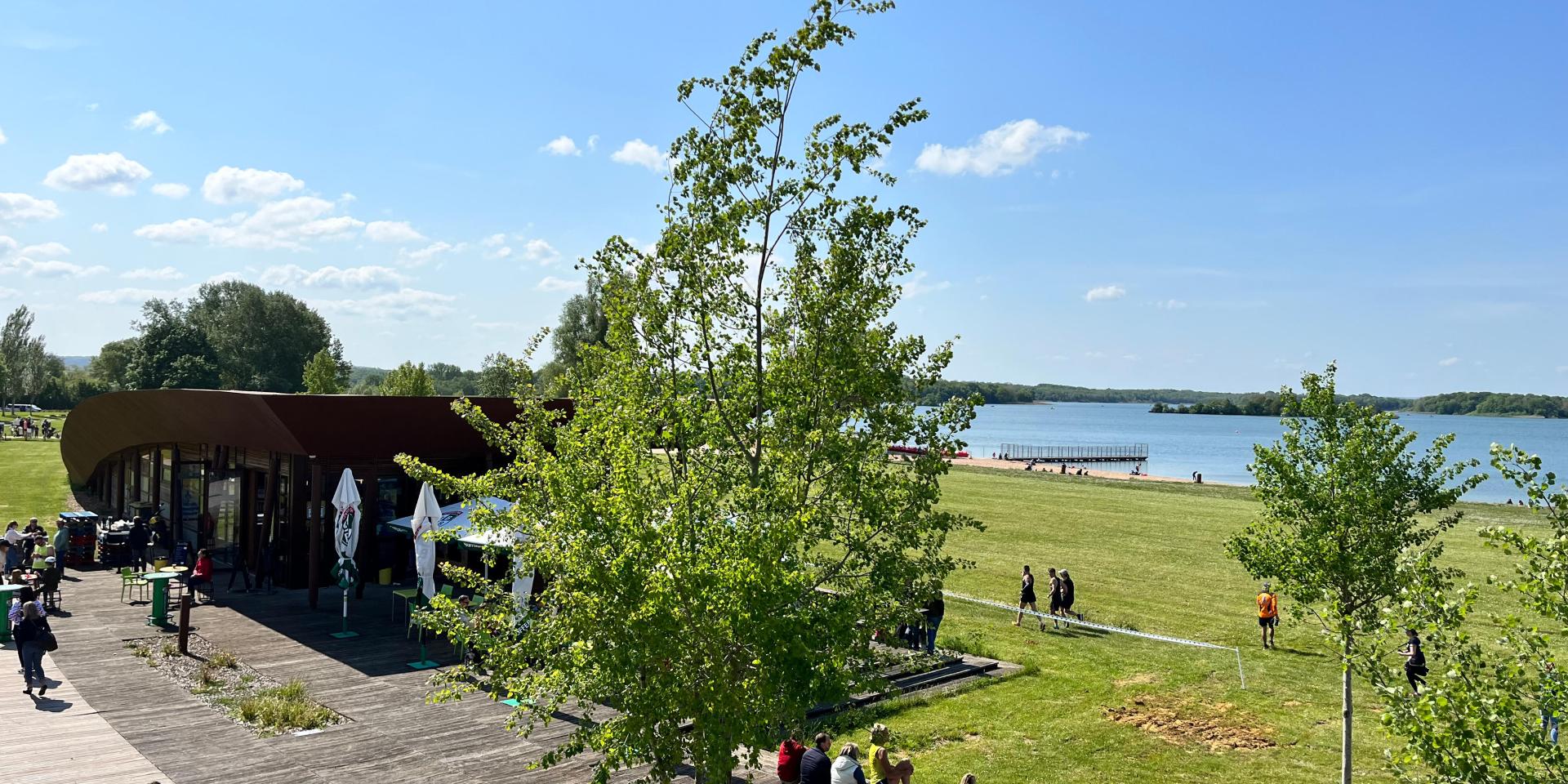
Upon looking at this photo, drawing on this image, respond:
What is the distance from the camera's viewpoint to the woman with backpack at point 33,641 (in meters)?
15.1

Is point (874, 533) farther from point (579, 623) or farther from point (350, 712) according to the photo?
point (350, 712)

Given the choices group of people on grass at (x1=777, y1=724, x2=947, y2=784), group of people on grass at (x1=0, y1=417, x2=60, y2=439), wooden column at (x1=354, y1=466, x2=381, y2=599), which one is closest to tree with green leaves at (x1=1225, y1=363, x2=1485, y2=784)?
group of people on grass at (x1=777, y1=724, x2=947, y2=784)

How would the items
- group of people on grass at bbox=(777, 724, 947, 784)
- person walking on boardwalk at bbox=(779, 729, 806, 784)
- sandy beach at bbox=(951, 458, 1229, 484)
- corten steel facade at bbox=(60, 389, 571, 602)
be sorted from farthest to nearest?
sandy beach at bbox=(951, 458, 1229, 484) → corten steel facade at bbox=(60, 389, 571, 602) → person walking on boardwalk at bbox=(779, 729, 806, 784) → group of people on grass at bbox=(777, 724, 947, 784)

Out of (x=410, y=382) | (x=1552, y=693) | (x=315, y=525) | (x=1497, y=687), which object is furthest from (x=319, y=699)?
(x=410, y=382)

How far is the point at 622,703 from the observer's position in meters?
8.76

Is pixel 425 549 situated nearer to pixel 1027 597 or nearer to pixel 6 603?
pixel 6 603

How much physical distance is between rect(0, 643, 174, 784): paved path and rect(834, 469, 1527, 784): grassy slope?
32.6 ft

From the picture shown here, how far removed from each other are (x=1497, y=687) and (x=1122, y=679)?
549 inches

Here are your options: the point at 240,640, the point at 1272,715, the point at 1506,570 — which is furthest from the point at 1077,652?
the point at 1506,570

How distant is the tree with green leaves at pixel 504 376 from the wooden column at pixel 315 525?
480 cm

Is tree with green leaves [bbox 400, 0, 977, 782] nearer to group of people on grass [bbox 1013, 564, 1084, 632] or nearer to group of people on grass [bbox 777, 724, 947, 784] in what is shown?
group of people on grass [bbox 777, 724, 947, 784]

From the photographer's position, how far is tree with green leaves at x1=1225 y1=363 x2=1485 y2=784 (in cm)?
1397

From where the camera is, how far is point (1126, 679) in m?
19.4

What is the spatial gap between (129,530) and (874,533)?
2509 cm
